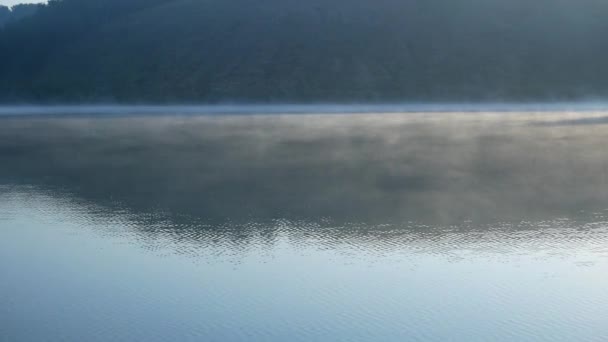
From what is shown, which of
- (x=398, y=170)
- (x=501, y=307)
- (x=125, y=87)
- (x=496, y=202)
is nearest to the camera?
(x=501, y=307)

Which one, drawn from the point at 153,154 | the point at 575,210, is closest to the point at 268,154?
the point at 153,154

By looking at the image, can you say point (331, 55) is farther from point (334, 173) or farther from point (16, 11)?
point (16, 11)

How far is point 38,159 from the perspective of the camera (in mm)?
22953

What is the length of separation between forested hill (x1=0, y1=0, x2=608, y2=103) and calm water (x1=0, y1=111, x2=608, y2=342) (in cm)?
5481

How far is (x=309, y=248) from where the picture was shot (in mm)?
10672

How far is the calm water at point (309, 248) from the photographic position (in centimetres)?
771

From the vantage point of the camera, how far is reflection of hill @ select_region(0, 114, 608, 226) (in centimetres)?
1360

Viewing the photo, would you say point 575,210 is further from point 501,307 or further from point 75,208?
point 75,208

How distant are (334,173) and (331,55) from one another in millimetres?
62255

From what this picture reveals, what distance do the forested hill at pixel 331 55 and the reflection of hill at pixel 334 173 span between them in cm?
4572

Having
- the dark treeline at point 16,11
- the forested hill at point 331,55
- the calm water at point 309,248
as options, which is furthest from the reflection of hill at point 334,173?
the dark treeline at point 16,11

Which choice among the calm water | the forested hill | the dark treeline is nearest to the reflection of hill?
the calm water

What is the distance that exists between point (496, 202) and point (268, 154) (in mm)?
9209

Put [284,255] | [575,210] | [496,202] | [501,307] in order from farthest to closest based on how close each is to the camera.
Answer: [496,202]
[575,210]
[284,255]
[501,307]
